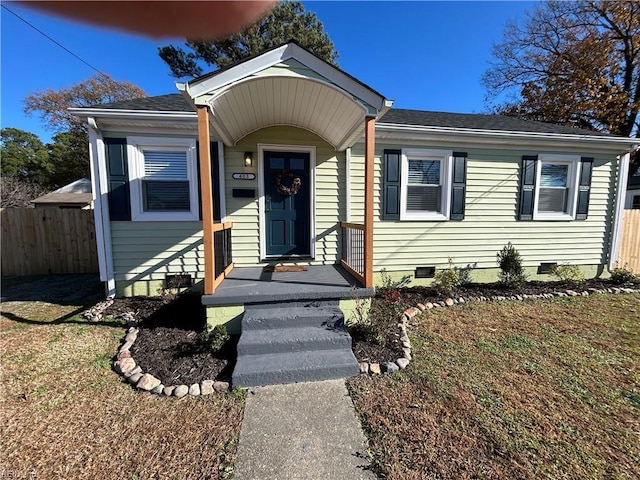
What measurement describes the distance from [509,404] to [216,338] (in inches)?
113

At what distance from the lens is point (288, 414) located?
226 centimetres

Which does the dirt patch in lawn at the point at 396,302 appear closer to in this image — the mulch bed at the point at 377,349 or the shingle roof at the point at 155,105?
the mulch bed at the point at 377,349

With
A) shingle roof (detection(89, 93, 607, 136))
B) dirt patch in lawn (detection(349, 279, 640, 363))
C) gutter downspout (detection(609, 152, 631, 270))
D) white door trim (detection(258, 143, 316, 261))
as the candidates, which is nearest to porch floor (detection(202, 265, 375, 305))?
dirt patch in lawn (detection(349, 279, 640, 363))

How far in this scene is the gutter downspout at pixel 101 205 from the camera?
434 centimetres

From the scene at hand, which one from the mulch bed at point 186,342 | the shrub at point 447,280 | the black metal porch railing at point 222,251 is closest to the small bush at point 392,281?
the mulch bed at point 186,342

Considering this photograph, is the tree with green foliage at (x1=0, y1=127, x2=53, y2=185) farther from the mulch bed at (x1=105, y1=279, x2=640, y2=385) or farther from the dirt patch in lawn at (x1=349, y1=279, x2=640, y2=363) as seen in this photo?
the dirt patch in lawn at (x1=349, y1=279, x2=640, y2=363)

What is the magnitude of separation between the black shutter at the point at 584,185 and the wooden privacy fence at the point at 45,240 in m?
11.1

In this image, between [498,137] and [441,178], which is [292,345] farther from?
[498,137]

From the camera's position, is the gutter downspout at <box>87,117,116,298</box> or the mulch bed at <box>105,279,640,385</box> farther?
the gutter downspout at <box>87,117,116,298</box>

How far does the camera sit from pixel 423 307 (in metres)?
4.49

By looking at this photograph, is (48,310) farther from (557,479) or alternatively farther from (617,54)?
(617,54)

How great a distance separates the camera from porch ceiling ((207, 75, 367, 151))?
11.1 ft

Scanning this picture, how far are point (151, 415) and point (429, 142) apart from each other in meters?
5.56

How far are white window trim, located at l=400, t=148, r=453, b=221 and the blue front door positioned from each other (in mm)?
1791
